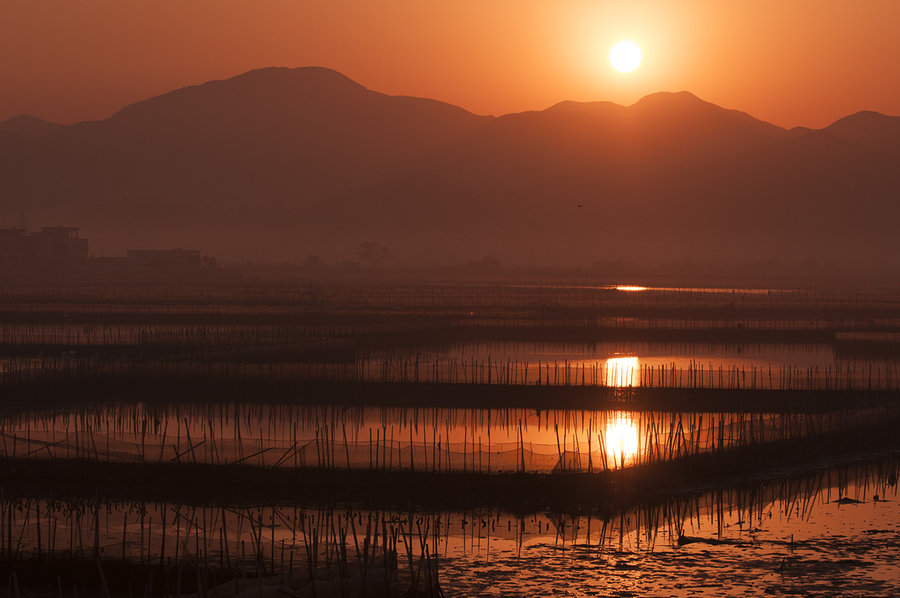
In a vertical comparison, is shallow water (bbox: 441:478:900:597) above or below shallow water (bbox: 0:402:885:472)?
below

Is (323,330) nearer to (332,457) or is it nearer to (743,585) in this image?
(332,457)

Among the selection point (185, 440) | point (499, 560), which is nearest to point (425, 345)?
point (185, 440)

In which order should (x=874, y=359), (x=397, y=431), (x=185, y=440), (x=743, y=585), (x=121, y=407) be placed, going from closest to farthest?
(x=743, y=585)
(x=185, y=440)
(x=397, y=431)
(x=121, y=407)
(x=874, y=359)

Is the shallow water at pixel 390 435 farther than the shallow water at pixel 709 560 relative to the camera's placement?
Yes

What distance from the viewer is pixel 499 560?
43.7 feet

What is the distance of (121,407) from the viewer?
82.6 ft

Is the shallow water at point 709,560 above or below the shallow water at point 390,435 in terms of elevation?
below

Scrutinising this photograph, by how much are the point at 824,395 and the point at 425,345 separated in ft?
57.5

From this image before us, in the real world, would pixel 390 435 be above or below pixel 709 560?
above

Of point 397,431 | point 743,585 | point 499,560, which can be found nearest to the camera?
point 743,585

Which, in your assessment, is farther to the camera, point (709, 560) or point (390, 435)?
point (390, 435)

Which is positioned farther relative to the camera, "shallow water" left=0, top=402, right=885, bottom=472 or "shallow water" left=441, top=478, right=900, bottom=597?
"shallow water" left=0, top=402, right=885, bottom=472

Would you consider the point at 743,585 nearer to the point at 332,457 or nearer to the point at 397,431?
the point at 332,457

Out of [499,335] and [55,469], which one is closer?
[55,469]
